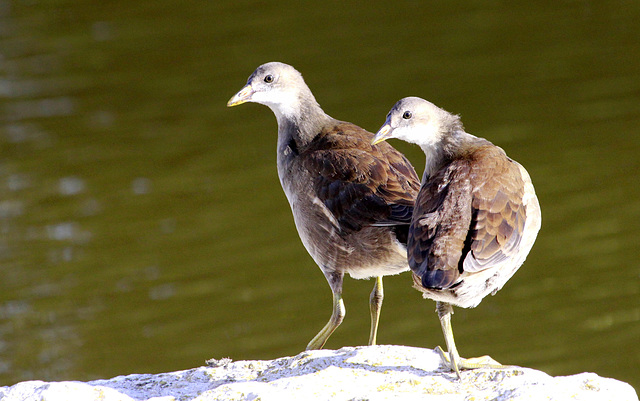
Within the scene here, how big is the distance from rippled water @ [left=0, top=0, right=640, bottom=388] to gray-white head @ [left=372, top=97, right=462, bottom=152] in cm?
496

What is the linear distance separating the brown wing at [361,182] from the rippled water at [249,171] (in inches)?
172

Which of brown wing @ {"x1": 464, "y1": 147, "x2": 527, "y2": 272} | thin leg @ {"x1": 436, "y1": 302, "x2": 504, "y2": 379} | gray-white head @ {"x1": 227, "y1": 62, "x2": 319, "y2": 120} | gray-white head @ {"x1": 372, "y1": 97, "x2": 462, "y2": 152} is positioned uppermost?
gray-white head @ {"x1": 227, "y1": 62, "x2": 319, "y2": 120}

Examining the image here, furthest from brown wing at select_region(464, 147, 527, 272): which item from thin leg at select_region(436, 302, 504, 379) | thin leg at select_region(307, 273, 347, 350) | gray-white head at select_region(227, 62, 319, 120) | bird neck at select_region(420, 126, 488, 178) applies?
gray-white head at select_region(227, 62, 319, 120)

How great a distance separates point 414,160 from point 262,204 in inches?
83.1

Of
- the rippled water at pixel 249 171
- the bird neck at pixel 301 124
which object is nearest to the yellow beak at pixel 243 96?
the bird neck at pixel 301 124

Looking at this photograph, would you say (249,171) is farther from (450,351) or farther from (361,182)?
(450,351)

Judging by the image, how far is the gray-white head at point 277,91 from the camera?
6207 mm

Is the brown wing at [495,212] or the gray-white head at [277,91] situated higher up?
the gray-white head at [277,91]

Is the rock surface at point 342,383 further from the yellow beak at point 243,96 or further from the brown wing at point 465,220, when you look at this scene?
the yellow beak at point 243,96

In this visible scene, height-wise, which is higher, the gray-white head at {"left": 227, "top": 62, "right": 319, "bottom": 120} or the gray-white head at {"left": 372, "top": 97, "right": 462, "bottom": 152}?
the gray-white head at {"left": 227, "top": 62, "right": 319, "bottom": 120}

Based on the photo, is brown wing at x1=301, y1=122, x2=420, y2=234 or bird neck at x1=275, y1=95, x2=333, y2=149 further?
bird neck at x1=275, y1=95, x2=333, y2=149

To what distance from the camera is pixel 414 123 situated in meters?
5.13

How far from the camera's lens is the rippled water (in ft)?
34.2

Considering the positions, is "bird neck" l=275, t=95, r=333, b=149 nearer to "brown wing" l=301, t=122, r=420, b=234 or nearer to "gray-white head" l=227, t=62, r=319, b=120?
"gray-white head" l=227, t=62, r=319, b=120
